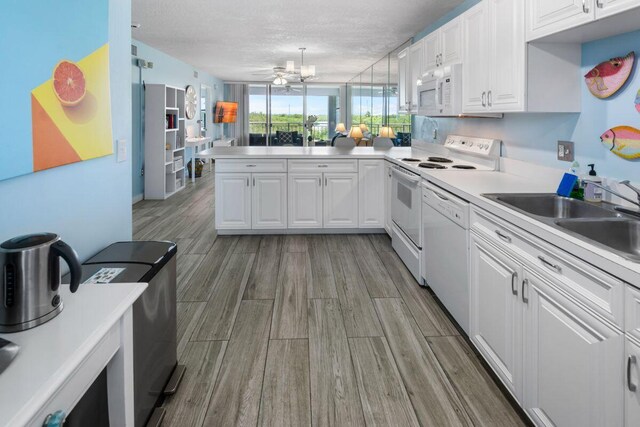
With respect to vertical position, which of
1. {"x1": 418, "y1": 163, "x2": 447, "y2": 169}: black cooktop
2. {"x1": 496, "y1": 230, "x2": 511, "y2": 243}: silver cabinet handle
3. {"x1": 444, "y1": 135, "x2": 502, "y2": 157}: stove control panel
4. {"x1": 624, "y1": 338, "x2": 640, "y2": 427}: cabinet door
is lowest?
{"x1": 624, "y1": 338, "x2": 640, "y2": 427}: cabinet door

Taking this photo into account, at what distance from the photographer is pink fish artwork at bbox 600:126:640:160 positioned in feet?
6.76

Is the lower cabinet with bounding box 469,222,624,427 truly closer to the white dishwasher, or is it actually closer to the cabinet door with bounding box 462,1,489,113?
the white dishwasher

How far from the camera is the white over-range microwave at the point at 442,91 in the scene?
11.5 ft

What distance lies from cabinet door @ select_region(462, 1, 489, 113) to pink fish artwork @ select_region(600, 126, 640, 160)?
3.08 feet

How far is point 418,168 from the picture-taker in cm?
356

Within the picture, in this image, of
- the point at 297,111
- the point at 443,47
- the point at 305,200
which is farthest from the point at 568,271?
the point at 297,111

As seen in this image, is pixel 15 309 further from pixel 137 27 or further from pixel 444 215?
pixel 137 27

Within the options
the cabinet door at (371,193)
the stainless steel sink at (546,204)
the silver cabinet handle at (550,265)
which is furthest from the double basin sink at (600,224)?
the cabinet door at (371,193)

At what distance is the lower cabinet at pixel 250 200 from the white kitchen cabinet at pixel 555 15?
9.83 ft

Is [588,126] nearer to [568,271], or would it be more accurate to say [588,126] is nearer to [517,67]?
[517,67]

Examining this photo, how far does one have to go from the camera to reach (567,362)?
59.3 inches

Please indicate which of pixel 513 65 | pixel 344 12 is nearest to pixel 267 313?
pixel 513 65

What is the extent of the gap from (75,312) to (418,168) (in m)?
2.81

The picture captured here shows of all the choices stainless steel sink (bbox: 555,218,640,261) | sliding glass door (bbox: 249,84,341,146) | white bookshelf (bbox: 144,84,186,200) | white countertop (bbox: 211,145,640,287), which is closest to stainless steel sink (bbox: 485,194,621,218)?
white countertop (bbox: 211,145,640,287)
